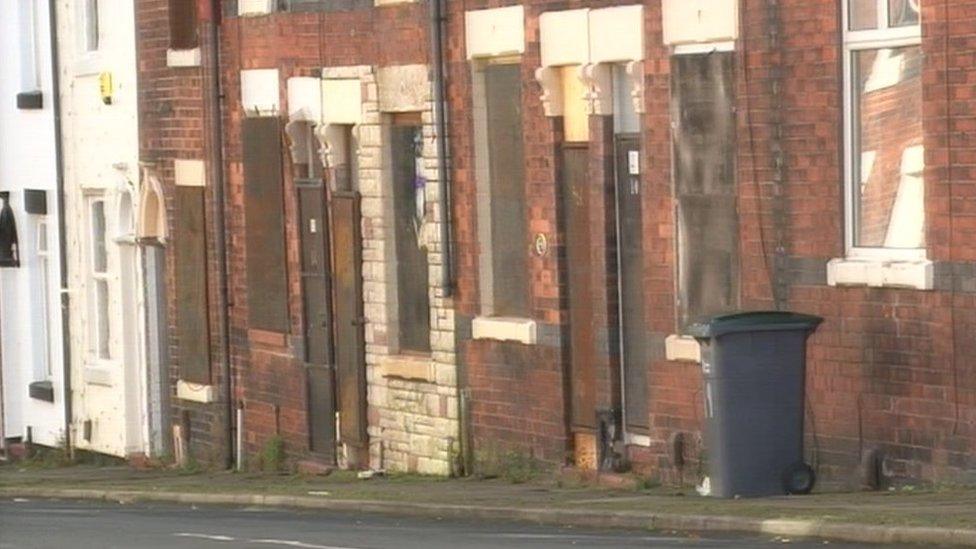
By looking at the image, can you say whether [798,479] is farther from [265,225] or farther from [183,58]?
[183,58]

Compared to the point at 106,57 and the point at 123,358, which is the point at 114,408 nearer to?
the point at 123,358

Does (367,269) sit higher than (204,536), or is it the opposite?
(367,269)

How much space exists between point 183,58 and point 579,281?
8.16 m

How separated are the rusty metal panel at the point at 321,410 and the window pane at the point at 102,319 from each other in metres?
5.56

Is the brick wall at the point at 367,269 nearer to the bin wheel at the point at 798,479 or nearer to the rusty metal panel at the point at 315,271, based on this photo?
the rusty metal panel at the point at 315,271

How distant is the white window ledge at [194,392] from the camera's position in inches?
1188

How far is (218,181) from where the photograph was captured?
2938 centimetres

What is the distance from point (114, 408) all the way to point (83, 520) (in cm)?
1166

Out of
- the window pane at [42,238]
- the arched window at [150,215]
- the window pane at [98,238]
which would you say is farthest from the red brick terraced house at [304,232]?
the window pane at [42,238]

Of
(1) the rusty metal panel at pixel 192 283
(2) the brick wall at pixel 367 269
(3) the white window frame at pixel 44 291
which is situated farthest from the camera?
(3) the white window frame at pixel 44 291

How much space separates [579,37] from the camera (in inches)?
885

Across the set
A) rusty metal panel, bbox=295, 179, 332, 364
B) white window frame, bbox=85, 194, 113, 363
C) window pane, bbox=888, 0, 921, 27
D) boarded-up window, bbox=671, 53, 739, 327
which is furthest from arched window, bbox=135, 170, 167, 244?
window pane, bbox=888, 0, 921, 27

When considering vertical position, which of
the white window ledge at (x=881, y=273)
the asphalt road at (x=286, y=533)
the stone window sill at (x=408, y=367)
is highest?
the white window ledge at (x=881, y=273)

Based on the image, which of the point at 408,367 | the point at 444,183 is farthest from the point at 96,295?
the point at 444,183
